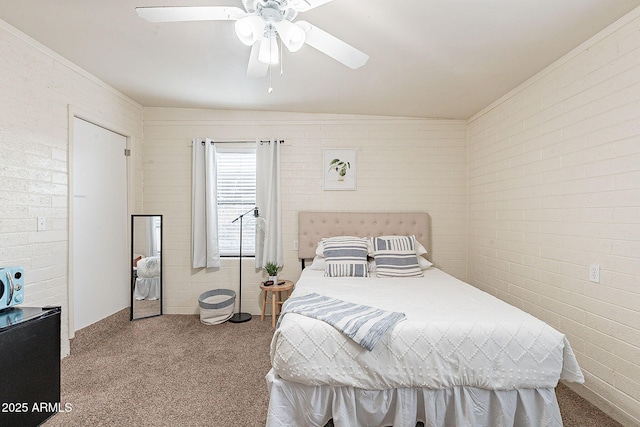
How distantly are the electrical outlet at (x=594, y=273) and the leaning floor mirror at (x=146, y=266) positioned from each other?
415 centimetres

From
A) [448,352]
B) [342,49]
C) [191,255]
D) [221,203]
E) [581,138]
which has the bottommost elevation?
[448,352]

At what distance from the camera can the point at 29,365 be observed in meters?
1.89

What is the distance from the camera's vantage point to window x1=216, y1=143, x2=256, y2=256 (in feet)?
13.2

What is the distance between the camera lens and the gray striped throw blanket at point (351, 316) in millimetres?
1778

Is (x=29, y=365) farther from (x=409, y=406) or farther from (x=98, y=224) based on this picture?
(x=409, y=406)

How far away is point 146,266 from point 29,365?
6.19 ft

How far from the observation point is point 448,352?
1.78 m

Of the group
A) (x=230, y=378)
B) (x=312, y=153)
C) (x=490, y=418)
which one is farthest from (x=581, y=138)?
(x=230, y=378)

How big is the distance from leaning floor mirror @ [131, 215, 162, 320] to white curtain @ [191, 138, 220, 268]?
442mm

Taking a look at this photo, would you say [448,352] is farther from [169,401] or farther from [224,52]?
[224,52]

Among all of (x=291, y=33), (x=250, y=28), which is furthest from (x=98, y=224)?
(x=291, y=33)

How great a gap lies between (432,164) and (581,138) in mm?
1757

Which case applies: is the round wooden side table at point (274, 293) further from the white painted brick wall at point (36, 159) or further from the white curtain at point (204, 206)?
the white painted brick wall at point (36, 159)

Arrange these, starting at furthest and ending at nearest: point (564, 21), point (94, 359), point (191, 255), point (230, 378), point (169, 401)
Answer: point (191, 255)
point (94, 359)
point (230, 378)
point (169, 401)
point (564, 21)
